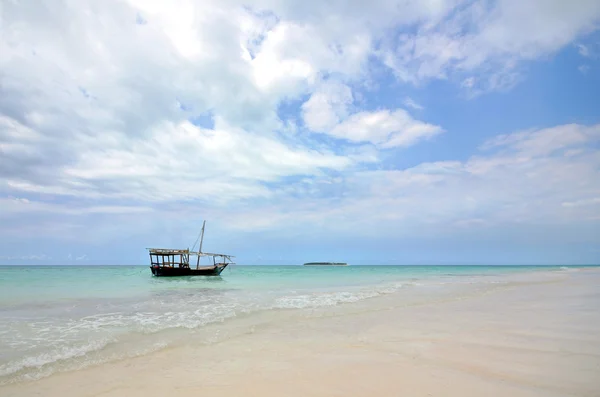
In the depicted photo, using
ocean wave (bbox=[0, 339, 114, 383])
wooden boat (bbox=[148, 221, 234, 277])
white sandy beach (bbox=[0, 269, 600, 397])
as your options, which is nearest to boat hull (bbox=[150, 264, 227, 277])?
wooden boat (bbox=[148, 221, 234, 277])

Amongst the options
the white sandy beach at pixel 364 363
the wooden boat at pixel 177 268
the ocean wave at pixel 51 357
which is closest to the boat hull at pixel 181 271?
the wooden boat at pixel 177 268

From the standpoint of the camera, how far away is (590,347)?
23.2ft

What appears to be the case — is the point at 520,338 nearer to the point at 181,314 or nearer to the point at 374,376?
the point at 374,376

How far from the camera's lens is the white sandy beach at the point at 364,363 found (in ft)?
16.9

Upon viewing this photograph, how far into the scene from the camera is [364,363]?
6.39 meters

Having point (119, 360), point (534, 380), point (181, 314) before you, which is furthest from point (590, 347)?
point (181, 314)

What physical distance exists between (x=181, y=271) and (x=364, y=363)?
47.0m

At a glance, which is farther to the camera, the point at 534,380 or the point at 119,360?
the point at 119,360

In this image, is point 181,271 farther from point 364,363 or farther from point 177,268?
point 364,363

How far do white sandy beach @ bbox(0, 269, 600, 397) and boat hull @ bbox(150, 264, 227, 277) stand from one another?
41077 millimetres

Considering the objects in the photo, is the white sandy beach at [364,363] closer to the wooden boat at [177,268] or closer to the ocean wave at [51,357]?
the ocean wave at [51,357]

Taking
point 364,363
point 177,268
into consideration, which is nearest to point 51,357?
point 364,363

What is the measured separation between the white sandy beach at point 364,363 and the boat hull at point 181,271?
135ft

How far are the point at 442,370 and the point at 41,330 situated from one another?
11923 mm
